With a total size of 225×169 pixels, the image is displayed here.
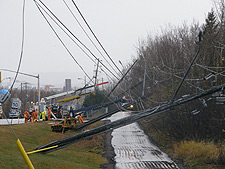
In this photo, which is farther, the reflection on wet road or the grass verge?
the reflection on wet road

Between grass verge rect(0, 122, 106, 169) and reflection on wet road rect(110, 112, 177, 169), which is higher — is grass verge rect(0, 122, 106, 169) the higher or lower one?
the higher one

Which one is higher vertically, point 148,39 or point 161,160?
point 148,39

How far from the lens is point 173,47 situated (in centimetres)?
3931

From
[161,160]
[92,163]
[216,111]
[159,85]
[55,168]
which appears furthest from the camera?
[159,85]

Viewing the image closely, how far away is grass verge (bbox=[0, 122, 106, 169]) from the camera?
15.3 meters

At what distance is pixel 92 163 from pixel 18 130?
1108cm

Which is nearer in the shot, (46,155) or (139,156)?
(46,155)

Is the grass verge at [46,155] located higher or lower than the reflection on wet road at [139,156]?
higher

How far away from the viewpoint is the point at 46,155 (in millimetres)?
18469

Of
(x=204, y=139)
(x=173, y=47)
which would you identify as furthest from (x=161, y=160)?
(x=173, y=47)

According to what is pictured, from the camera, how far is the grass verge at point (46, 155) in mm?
15320

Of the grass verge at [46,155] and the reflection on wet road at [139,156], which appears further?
the reflection on wet road at [139,156]

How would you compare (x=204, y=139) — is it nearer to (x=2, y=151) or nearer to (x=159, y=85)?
(x=159, y=85)

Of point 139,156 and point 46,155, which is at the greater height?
point 46,155
